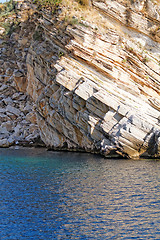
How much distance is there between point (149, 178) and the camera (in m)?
27.3

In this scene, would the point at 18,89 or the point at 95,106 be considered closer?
the point at 95,106

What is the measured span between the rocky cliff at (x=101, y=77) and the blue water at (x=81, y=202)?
20.7 ft

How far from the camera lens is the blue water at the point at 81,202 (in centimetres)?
1662

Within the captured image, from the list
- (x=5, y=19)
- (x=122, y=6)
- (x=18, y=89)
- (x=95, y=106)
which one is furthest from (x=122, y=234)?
(x=5, y=19)

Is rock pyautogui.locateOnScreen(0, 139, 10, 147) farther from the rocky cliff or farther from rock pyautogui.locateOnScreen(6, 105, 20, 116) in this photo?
the rocky cliff

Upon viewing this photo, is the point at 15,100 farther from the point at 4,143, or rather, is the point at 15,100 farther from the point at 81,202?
the point at 81,202

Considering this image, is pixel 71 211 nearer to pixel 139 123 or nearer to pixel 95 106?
pixel 139 123

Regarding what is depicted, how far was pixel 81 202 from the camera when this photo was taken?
21.5m

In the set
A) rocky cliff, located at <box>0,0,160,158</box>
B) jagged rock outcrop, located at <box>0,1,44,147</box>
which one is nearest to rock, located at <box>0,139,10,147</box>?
jagged rock outcrop, located at <box>0,1,44,147</box>

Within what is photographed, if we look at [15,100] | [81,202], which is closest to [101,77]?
[81,202]

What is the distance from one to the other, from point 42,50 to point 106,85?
1796cm

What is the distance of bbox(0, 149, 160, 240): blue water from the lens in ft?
54.5

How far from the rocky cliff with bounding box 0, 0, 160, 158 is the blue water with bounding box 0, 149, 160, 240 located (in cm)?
632

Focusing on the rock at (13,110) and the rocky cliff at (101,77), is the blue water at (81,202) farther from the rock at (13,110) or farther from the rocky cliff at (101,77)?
the rock at (13,110)
